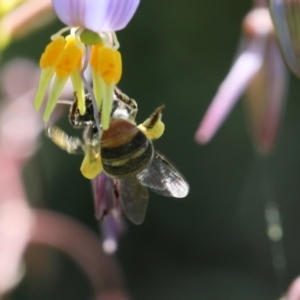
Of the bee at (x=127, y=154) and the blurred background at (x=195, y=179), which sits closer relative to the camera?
the bee at (x=127, y=154)

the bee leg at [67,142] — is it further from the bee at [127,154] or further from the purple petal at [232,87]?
the purple petal at [232,87]

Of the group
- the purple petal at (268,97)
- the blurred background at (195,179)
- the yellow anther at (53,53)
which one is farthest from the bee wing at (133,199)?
the blurred background at (195,179)

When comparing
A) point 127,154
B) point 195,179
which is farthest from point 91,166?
point 195,179

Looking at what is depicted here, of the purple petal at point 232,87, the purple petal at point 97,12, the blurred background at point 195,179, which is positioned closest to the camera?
the purple petal at point 97,12

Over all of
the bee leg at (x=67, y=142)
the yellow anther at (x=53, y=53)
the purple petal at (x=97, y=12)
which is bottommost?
the bee leg at (x=67, y=142)

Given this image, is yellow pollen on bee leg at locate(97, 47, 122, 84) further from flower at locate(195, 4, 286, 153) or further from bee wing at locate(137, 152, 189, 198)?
flower at locate(195, 4, 286, 153)

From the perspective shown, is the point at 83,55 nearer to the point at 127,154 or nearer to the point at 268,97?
the point at 127,154

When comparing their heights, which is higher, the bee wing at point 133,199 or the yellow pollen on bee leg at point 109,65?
the yellow pollen on bee leg at point 109,65

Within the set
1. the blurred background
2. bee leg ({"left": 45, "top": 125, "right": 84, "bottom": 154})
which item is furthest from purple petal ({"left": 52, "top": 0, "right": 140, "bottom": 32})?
the blurred background

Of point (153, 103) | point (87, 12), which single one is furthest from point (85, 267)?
point (153, 103)
